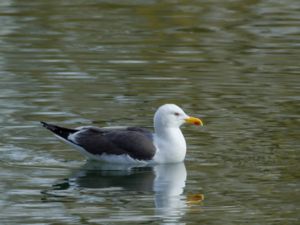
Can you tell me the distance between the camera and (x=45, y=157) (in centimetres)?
1273

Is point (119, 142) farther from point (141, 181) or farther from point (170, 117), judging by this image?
point (141, 181)

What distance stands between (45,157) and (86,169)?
0.47 meters

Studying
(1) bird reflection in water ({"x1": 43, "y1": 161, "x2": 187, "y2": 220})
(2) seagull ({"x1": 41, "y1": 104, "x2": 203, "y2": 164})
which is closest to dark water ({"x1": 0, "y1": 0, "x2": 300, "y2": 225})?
(1) bird reflection in water ({"x1": 43, "y1": 161, "x2": 187, "y2": 220})

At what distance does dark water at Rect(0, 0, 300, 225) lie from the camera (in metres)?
11.0

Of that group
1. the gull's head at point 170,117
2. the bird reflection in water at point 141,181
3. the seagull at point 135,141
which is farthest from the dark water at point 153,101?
the gull's head at point 170,117

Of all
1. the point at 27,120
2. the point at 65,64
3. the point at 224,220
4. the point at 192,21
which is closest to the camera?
the point at 224,220

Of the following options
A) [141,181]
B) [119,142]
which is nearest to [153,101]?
[119,142]

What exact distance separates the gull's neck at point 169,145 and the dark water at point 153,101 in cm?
15

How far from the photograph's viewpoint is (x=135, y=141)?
1264 centimetres

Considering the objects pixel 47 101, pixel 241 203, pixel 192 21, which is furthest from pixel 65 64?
pixel 241 203

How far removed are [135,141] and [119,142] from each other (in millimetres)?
167

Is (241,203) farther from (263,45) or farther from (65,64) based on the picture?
(263,45)

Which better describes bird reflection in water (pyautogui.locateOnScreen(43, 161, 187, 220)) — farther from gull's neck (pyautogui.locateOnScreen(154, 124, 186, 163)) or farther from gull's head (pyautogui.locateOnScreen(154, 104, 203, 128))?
gull's head (pyautogui.locateOnScreen(154, 104, 203, 128))

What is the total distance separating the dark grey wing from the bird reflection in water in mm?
163
